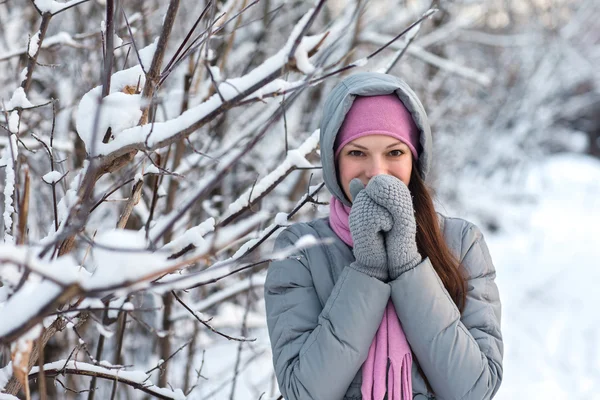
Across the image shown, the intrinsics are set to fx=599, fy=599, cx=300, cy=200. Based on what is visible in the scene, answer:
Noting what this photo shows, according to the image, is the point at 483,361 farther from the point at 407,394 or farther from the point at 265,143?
the point at 265,143

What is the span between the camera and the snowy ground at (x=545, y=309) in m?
4.27

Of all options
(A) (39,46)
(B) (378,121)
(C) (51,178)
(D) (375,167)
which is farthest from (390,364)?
(A) (39,46)

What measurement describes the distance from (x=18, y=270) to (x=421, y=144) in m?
1.06

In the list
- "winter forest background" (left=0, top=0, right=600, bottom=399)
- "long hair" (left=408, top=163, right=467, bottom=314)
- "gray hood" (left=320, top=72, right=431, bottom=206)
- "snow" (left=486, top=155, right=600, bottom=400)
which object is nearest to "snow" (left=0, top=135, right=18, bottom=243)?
"winter forest background" (left=0, top=0, right=600, bottom=399)

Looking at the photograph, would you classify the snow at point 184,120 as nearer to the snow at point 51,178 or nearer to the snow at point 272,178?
the snow at point 51,178

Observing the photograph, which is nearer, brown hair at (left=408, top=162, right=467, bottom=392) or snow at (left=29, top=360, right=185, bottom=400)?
snow at (left=29, top=360, right=185, bottom=400)

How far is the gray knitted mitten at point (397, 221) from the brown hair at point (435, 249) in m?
0.11

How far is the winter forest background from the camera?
977mm

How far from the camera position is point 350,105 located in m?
1.53

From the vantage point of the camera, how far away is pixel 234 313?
146 inches

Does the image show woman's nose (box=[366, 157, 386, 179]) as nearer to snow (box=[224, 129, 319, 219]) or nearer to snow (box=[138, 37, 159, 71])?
snow (box=[224, 129, 319, 219])

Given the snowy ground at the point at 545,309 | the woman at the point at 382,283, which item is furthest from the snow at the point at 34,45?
the snowy ground at the point at 545,309

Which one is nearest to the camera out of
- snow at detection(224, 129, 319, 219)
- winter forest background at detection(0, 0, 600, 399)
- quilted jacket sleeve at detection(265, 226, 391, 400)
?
winter forest background at detection(0, 0, 600, 399)

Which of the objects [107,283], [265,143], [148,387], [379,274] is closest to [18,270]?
[107,283]
